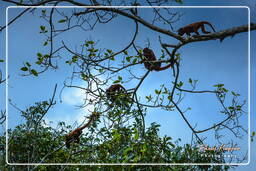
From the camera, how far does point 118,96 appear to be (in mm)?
1531

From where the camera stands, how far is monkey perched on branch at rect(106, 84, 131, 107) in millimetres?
1531

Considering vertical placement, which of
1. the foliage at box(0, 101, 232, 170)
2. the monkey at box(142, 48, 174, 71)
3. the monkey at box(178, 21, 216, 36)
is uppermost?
the monkey at box(178, 21, 216, 36)

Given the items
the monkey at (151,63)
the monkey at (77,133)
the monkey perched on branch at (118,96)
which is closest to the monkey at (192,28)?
the monkey at (151,63)

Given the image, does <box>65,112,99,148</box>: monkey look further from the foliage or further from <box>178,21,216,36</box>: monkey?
<box>178,21,216,36</box>: monkey

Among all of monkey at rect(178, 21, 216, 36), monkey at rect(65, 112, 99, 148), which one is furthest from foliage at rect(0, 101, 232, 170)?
monkey at rect(178, 21, 216, 36)

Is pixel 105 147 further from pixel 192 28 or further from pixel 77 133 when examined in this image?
pixel 192 28

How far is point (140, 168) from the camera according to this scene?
1637 mm

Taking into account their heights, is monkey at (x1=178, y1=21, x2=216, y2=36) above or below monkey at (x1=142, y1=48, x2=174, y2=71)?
above

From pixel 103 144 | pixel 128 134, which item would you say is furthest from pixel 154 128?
pixel 103 144

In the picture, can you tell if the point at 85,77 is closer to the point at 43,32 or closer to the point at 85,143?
the point at 43,32

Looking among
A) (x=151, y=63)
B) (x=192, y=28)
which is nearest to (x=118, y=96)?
(x=151, y=63)

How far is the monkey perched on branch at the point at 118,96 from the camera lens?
1.53m

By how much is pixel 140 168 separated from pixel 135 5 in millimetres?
740

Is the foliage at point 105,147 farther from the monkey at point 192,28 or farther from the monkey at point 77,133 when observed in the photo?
the monkey at point 192,28
